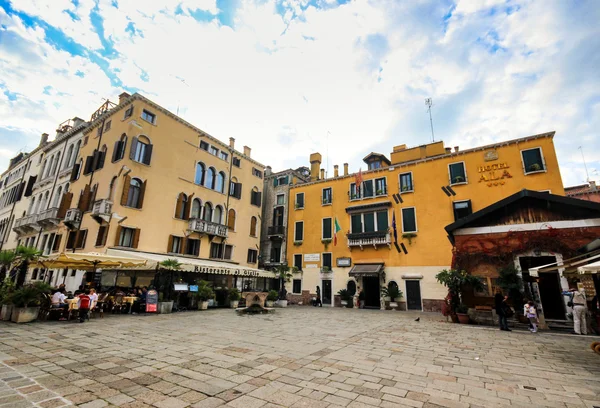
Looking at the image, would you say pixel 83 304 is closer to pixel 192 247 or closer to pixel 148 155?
pixel 192 247

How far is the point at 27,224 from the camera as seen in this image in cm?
2341

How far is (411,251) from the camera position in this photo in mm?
20812

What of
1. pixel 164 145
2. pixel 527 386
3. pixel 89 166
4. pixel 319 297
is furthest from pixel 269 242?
pixel 527 386

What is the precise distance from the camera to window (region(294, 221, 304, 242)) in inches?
1046

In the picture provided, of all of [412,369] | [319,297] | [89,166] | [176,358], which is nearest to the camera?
[412,369]

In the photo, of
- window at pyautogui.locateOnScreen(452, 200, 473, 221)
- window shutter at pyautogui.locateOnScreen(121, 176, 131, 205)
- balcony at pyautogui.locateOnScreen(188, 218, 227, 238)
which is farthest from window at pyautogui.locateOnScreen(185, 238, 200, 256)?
window at pyautogui.locateOnScreen(452, 200, 473, 221)

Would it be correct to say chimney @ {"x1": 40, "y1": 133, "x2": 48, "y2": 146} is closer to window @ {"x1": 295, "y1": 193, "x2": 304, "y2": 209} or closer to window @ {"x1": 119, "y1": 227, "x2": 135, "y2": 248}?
window @ {"x1": 119, "y1": 227, "x2": 135, "y2": 248}

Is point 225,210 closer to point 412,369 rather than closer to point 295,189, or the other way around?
point 295,189

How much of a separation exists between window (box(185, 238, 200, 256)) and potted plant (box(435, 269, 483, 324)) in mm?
16964

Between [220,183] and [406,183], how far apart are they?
51.5ft

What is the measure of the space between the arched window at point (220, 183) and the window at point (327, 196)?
9.13m

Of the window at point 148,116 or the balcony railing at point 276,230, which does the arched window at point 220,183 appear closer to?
the balcony railing at point 276,230

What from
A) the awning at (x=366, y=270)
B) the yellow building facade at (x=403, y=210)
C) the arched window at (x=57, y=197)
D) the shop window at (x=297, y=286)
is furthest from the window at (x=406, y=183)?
the arched window at (x=57, y=197)

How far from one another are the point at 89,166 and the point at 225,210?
1025 centimetres
